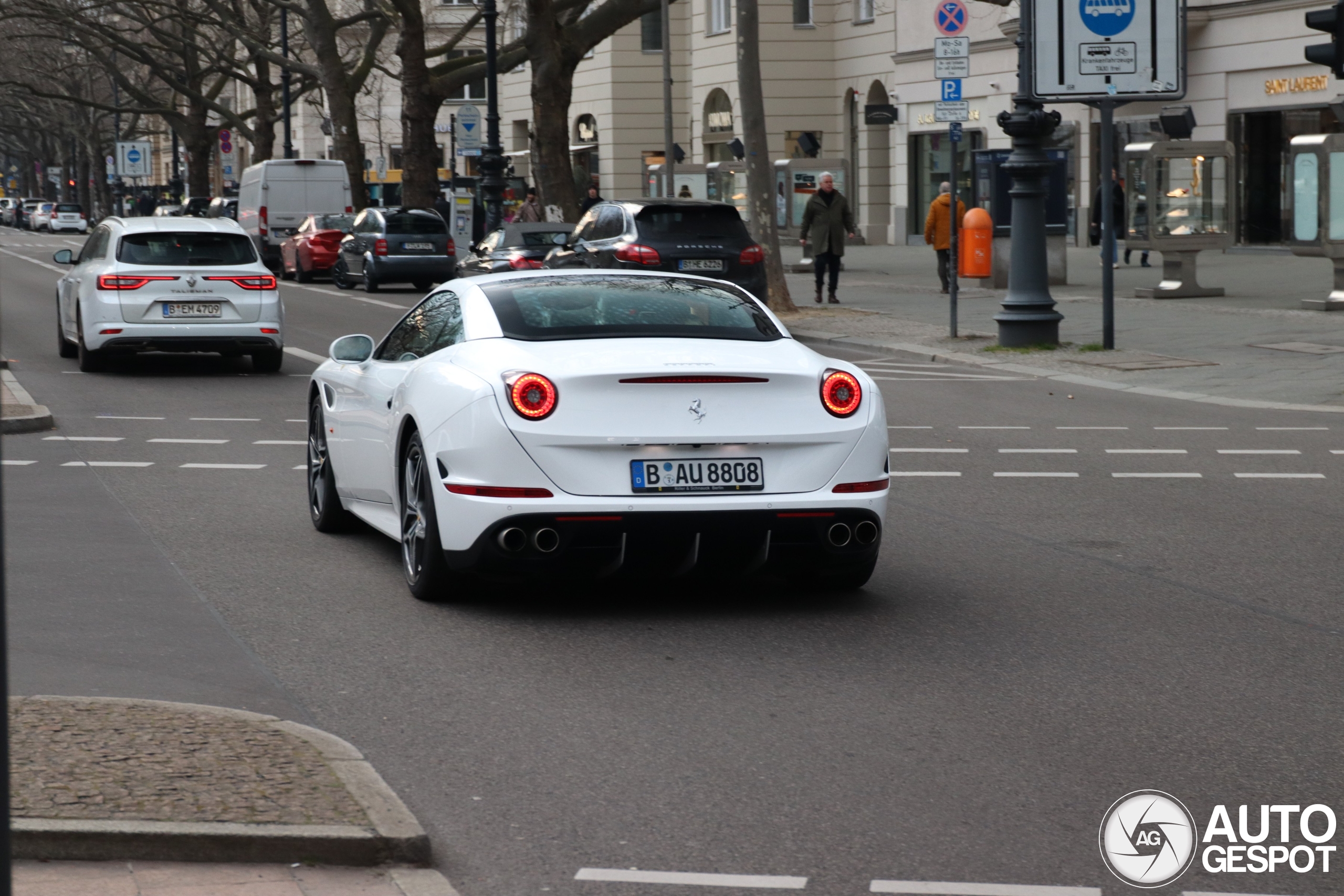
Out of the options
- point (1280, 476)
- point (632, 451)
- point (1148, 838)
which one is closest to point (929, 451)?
point (1280, 476)

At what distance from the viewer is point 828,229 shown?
2678 cm

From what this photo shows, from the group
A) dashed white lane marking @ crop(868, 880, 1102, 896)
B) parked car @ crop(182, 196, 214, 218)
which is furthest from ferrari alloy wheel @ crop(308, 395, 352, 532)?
parked car @ crop(182, 196, 214, 218)

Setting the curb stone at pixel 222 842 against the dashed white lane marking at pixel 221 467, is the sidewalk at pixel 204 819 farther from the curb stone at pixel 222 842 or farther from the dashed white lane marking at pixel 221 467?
the dashed white lane marking at pixel 221 467

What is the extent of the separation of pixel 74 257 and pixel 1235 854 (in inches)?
669

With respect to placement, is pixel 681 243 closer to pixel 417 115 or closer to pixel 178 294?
pixel 178 294

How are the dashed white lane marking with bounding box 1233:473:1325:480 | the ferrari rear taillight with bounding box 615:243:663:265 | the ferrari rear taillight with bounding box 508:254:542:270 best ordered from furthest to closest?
the ferrari rear taillight with bounding box 508:254:542:270 → the ferrari rear taillight with bounding box 615:243:663:265 → the dashed white lane marking with bounding box 1233:473:1325:480

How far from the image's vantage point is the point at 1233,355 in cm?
1816

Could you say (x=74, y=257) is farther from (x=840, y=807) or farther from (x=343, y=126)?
(x=343, y=126)

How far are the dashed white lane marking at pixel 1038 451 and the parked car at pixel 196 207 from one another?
51.2 metres

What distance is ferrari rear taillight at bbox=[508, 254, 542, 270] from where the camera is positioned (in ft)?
90.9

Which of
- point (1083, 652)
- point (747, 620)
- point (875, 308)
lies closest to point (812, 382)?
point (747, 620)

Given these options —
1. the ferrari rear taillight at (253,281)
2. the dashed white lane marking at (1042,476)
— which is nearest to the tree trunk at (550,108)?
the ferrari rear taillight at (253,281)

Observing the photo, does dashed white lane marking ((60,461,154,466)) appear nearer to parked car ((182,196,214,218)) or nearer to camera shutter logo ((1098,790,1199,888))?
camera shutter logo ((1098,790,1199,888))

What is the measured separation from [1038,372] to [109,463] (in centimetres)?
906
